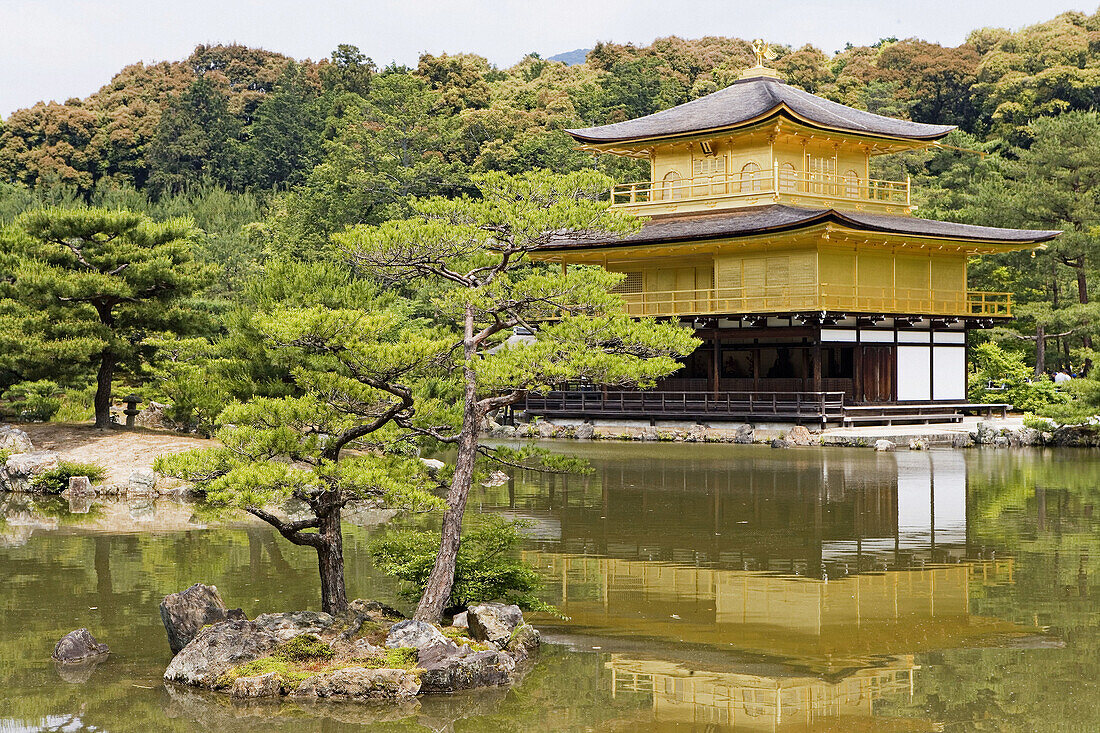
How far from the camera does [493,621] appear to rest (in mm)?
9539

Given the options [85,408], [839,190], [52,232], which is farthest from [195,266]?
[839,190]

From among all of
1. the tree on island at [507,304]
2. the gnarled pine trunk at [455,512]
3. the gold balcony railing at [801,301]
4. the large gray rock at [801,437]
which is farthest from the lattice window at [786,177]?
the gnarled pine trunk at [455,512]

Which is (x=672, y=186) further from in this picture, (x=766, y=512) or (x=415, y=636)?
(x=415, y=636)

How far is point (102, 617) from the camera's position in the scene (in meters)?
11.0

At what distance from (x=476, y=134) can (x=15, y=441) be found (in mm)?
42121

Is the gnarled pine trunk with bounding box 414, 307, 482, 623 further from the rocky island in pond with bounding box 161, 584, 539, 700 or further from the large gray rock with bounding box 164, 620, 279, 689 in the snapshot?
the large gray rock with bounding box 164, 620, 279, 689

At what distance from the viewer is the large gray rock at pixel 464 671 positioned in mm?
8688

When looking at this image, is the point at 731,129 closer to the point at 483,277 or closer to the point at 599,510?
the point at 599,510

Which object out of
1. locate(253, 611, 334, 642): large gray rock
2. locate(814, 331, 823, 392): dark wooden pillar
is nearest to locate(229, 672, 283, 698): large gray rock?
locate(253, 611, 334, 642): large gray rock

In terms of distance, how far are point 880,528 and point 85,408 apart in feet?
72.5

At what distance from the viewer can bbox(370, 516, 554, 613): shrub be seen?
10.1m

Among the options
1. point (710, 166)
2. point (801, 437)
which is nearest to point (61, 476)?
point (801, 437)

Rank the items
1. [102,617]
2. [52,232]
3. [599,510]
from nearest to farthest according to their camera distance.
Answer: [102,617], [599,510], [52,232]

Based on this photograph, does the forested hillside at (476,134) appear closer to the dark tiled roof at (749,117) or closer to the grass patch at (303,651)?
the dark tiled roof at (749,117)
